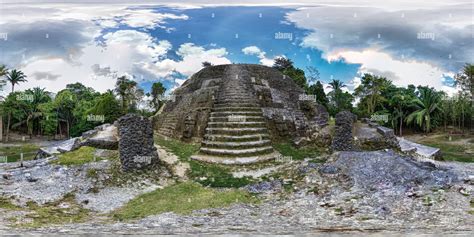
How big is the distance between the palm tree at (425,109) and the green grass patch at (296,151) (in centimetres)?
2384

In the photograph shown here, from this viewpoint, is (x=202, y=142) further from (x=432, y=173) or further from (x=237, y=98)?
(x=432, y=173)

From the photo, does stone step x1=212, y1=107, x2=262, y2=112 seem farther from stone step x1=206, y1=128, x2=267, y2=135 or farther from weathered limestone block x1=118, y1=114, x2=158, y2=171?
weathered limestone block x1=118, y1=114, x2=158, y2=171

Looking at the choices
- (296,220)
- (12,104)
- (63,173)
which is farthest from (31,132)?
(296,220)

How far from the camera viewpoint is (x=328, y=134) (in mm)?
16312

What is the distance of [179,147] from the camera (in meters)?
15.3

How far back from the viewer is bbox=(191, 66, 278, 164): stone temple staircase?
1336cm

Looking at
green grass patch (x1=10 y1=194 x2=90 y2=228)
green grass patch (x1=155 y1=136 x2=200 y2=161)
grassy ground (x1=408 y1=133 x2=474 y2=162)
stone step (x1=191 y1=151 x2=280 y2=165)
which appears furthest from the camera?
grassy ground (x1=408 y1=133 x2=474 y2=162)

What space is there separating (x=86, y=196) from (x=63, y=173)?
1.64 metres

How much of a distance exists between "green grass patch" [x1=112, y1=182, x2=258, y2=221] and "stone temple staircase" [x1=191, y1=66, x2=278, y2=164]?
3315 millimetres

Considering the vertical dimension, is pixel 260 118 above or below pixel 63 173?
above

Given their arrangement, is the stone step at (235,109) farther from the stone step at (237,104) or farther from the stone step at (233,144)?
the stone step at (233,144)

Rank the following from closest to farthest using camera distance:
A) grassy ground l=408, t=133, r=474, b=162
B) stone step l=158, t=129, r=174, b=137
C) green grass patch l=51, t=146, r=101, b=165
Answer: green grass patch l=51, t=146, r=101, b=165 < stone step l=158, t=129, r=174, b=137 < grassy ground l=408, t=133, r=474, b=162

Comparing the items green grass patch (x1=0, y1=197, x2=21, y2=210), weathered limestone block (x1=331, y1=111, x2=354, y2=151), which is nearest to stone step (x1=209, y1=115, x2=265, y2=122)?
weathered limestone block (x1=331, y1=111, x2=354, y2=151)

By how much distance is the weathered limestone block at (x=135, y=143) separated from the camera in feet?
36.7
